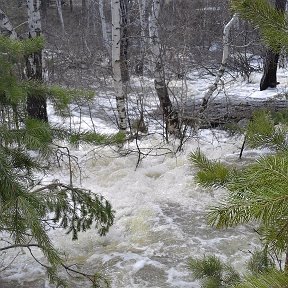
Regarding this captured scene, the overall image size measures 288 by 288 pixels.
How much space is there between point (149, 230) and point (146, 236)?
0.54 ft

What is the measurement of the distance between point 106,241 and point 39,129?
2456mm

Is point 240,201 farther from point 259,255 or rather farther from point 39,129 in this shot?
point 39,129

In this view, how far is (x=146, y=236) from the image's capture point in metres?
5.71

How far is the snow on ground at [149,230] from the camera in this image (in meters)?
4.95

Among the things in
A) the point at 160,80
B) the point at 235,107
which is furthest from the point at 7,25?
the point at 235,107

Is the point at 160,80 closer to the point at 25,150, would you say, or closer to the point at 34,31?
the point at 34,31

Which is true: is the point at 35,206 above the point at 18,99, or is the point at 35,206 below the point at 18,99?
below

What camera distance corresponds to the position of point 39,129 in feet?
11.8

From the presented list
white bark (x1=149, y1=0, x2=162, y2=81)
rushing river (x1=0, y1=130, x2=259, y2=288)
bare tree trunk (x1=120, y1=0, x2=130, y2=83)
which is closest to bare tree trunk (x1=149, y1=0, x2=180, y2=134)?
white bark (x1=149, y1=0, x2=162, y2=81)

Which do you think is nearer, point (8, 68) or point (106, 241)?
point (8, 68)

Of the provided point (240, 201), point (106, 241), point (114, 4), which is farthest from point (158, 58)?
point (240, 201)

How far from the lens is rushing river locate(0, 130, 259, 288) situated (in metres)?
4.91

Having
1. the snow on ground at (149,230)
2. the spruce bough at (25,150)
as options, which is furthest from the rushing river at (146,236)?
the spruce bough at (25,150)

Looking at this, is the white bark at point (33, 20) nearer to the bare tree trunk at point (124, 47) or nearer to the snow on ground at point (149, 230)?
the snow on ground at point (149, 230)
